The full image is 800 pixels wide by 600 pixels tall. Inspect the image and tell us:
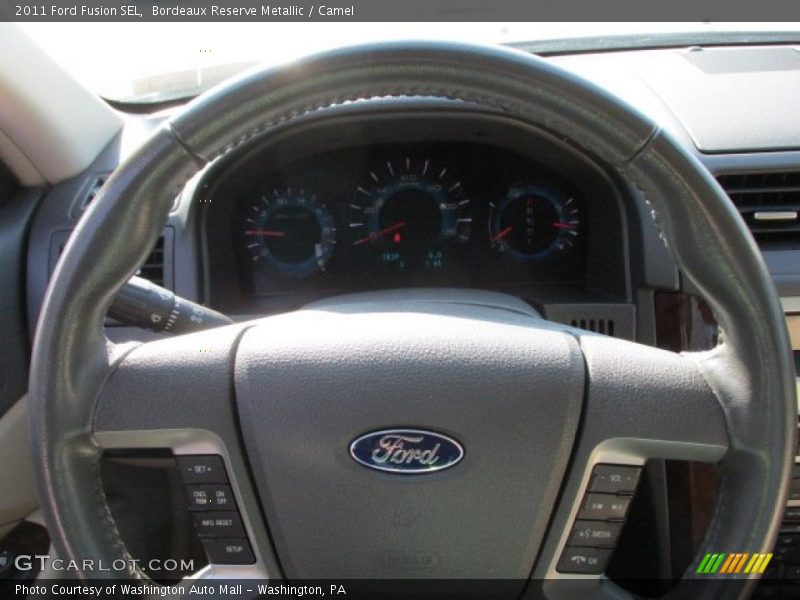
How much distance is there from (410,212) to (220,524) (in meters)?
1.28

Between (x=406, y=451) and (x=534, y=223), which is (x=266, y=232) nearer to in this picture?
(x=534, y=223)

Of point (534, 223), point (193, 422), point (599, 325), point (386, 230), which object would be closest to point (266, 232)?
point (386, 230)

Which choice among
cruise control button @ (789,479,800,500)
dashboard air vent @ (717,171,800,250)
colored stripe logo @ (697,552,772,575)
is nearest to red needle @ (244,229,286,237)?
dashboard air vent @ (717,171,800,250)

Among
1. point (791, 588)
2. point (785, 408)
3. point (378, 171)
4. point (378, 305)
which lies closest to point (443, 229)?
point (378, 171)

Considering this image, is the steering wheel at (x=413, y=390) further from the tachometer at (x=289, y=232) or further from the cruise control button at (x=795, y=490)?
the tachometer at (x=289, y=232)

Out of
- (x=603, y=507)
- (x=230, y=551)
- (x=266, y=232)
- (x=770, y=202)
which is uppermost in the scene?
(x=770, y=202)

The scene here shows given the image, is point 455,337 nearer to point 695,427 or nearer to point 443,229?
point 695,427

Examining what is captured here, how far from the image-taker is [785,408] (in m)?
1.28

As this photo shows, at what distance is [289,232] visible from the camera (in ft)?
8.27

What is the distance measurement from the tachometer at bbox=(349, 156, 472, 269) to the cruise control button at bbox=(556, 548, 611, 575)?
48.2 inches

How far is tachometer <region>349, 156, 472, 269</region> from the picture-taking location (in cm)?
252

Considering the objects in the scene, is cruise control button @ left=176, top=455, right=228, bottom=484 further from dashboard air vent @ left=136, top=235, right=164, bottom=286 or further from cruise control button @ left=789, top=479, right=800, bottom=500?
cruise control button @ left=789, top=479, right=800, bottom=500

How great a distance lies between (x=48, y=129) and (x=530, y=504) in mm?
1464

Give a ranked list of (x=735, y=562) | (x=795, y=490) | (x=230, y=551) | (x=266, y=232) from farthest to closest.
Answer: (x=266, y=232), (x=795, y=490), (x=230, y=551), (x=735, y=562)
